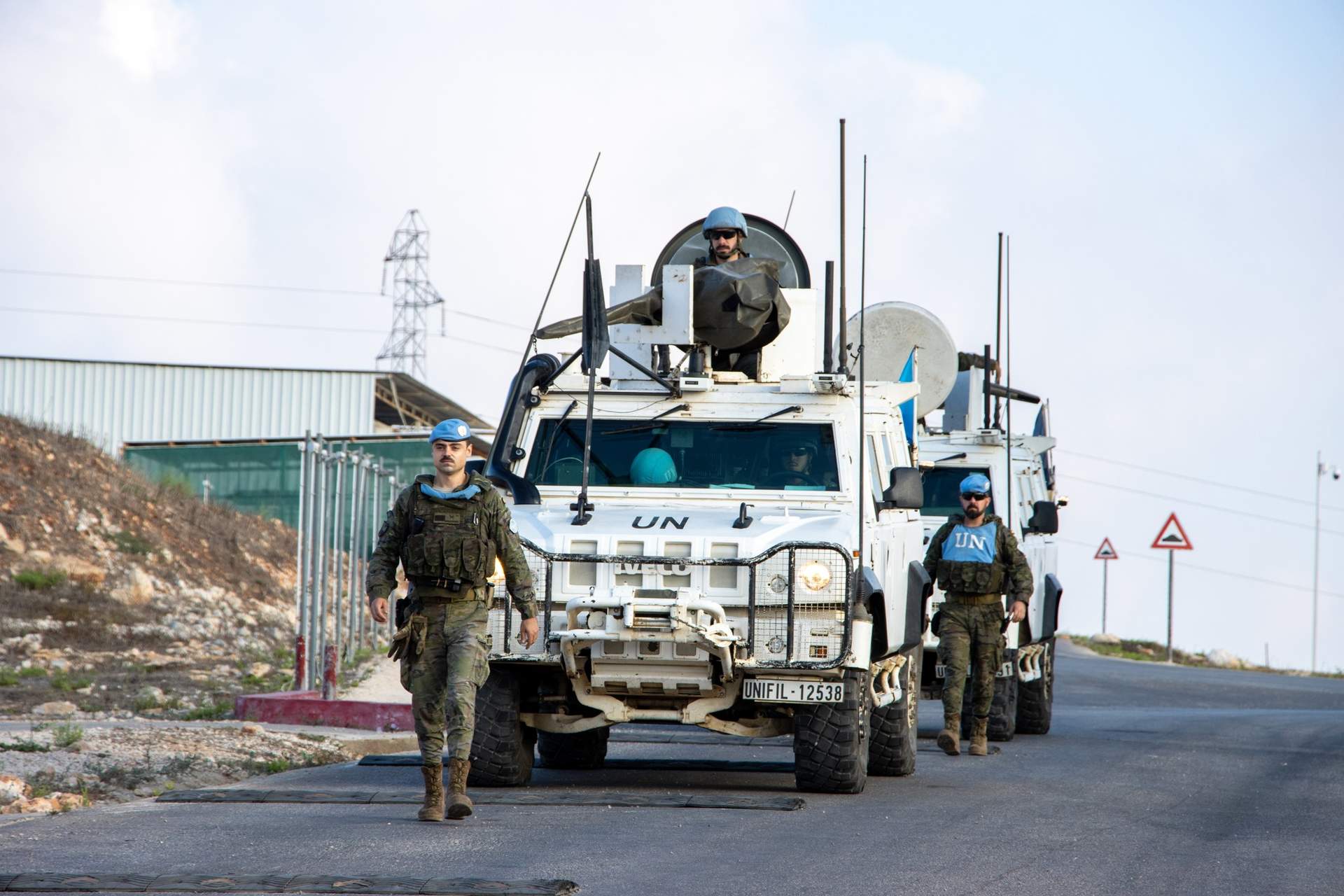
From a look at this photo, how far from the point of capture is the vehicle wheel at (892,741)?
1173 centimetres

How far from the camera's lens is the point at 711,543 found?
32.1 feet

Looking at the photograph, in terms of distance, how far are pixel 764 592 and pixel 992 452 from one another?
23.1 ft

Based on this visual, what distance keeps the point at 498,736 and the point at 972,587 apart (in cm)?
444

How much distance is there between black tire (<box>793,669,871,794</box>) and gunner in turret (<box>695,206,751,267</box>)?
360cm

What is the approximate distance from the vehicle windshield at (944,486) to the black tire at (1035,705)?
1732 millimetres

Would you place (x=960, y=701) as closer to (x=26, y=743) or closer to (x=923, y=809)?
(x=923, y=809)

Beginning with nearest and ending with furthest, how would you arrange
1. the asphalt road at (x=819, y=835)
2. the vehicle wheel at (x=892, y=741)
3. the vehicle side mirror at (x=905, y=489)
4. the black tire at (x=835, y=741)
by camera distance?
the asphalt road at (x=819, y=835)
the black tire at (x=835, y=741)
the vehicle side mirror at (x=905, y=489)
the vehicle wheel at (x=892, y=741)

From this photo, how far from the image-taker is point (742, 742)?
→ 15.4m

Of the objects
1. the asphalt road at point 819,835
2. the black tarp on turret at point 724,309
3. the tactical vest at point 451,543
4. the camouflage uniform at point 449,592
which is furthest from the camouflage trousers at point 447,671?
the black tarp on turret at point 724,309

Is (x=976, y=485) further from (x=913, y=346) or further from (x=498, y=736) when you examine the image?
(x=498, y=736)

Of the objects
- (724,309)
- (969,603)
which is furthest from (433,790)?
(969,603)

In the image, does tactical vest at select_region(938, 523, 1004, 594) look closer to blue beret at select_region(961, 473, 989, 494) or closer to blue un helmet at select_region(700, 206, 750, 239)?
blue beret at select_region(961, 473, 989, 494)

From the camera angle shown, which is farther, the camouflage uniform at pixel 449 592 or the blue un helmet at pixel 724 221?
the blue un helmet at pixel 724 221

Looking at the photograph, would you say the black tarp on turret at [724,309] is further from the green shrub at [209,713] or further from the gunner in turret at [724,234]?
the green shrub at [209,713]
